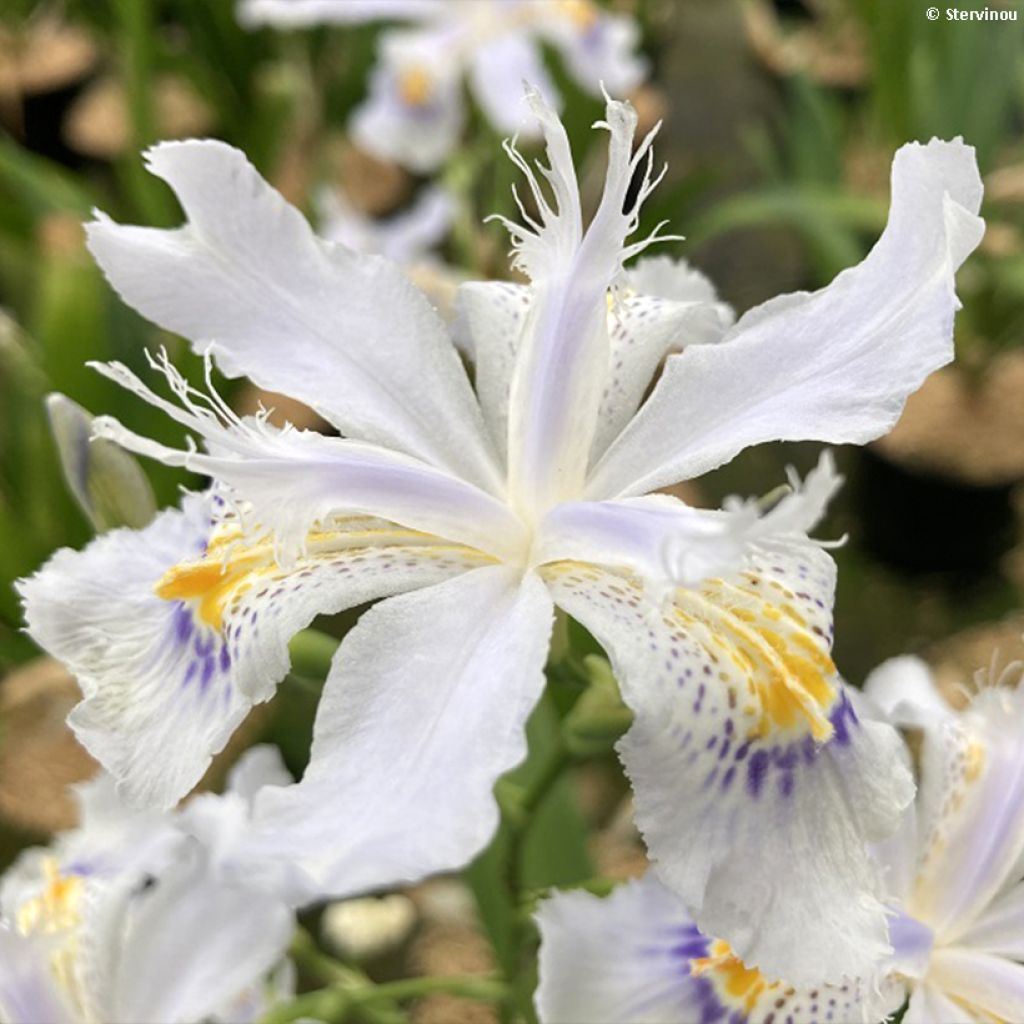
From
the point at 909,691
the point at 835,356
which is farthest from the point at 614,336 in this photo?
the point at 909,691

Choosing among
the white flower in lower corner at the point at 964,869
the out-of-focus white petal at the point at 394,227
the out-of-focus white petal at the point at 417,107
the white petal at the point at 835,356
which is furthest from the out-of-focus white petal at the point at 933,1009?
the out-of-focus white petal at the point at 417,107

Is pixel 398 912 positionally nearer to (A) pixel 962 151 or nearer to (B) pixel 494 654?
(B) pixel 494 654

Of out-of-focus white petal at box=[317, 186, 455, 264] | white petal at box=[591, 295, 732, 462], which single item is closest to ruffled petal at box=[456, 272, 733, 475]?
white petal at box=[591, 295, 732, 462]

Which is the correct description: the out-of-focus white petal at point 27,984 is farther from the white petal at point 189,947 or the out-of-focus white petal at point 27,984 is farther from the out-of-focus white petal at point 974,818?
the out-of-focus white petal at point 974,818

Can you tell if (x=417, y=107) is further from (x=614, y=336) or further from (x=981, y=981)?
(x=981, y=981)

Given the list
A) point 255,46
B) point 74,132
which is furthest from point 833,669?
point 74,132

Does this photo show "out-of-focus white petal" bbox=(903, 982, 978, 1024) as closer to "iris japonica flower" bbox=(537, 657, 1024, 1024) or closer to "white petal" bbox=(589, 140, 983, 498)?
"iris japonica flower" bbox=(537, 657, 1024, 1024)

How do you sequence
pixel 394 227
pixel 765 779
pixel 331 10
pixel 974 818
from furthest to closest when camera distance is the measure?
pixel 394 227 < pixel 331 10 < pixel 974 818 < pixel 765 779
